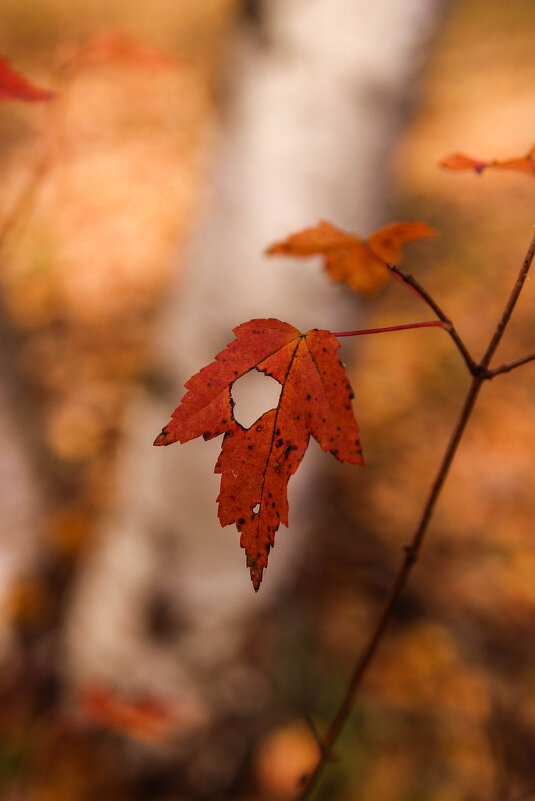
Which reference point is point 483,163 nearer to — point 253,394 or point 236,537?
point 253,394

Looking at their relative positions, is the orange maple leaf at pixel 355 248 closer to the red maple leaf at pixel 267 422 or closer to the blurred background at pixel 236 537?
the red maple leaf at pixel 267 422

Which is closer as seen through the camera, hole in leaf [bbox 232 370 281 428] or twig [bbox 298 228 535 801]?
twig [bbox 298 228 535 801]

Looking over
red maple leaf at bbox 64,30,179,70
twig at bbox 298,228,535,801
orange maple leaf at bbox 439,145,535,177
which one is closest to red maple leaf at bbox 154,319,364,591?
twig at bbox 298,228,535,801

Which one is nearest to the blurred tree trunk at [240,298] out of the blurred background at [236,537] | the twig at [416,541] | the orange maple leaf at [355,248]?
the blurred background at [236,537]

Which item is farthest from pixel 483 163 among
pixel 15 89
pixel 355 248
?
pixel 15 89

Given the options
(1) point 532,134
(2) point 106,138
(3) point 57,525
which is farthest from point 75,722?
(1) point 532,134

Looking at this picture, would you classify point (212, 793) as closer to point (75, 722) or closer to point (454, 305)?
point (75, 722)

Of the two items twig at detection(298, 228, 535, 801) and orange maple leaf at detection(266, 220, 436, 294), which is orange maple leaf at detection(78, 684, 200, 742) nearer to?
twig at detection(298, 228, 535, 801)
